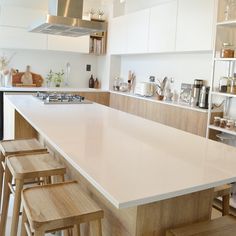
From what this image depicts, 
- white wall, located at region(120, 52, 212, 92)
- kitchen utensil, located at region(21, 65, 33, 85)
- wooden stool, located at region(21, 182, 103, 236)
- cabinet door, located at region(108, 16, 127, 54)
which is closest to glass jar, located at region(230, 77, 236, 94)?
white wall, located at region(120, 52, 212, 92)

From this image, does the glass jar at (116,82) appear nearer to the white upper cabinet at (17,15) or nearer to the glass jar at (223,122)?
the white upper cabinet at (17,15)

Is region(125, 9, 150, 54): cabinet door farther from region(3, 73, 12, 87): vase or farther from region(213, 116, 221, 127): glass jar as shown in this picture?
region(3, 73, 12, 87): vase

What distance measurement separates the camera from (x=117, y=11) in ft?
18.4

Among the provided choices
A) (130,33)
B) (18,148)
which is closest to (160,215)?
(18,148)

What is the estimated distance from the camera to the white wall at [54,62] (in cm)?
561

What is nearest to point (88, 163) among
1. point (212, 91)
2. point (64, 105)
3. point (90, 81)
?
point (64, 105)

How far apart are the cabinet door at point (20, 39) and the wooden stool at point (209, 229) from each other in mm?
4661

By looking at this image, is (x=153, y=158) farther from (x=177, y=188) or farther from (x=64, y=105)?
(x=64, y=105)

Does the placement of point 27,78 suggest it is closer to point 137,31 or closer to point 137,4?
point 137,31

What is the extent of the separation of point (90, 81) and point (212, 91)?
3264 mm

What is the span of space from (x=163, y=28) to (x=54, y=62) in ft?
8.09

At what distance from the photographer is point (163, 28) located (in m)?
4.28

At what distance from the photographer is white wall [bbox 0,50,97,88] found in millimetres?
5609

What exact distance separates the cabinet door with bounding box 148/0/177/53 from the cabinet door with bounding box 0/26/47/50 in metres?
2.00
